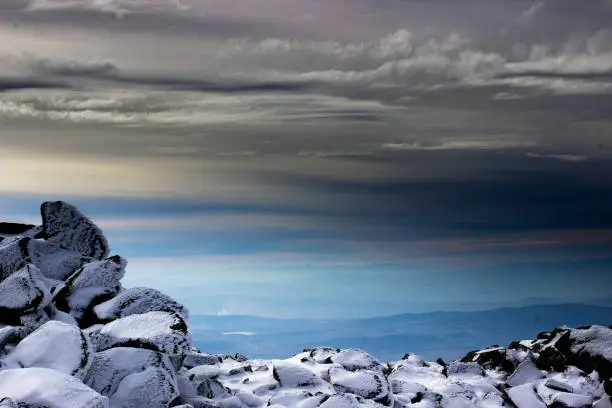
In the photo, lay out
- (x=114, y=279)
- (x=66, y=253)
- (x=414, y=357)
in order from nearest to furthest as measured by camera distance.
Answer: (x=114, y=279), (x=66, y=253), (x=414, y=357)

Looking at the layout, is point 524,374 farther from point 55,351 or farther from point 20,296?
point 20,296

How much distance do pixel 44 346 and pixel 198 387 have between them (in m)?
4.31

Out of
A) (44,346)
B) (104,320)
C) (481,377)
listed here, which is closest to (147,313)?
(104,320)

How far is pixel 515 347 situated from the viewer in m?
27.0

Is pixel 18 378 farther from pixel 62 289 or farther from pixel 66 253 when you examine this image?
pixel 66 253

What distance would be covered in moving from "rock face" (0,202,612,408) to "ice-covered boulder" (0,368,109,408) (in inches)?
0.9

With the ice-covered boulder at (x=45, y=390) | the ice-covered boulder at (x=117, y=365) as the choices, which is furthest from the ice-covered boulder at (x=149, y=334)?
the ice-covered boulder at (x=45, y=390)

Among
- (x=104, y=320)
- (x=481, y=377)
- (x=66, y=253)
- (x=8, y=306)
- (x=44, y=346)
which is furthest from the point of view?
(x=481, y=377)

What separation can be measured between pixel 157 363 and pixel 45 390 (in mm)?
3366

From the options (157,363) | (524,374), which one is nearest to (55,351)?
(157,363)

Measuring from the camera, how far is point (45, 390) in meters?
13.1

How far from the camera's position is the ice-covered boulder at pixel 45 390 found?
1288 cm

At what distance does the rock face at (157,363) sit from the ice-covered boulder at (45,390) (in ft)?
0.08

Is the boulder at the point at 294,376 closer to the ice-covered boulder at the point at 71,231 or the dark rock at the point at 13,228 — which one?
the ice-covered boulder at the point at 71,231
